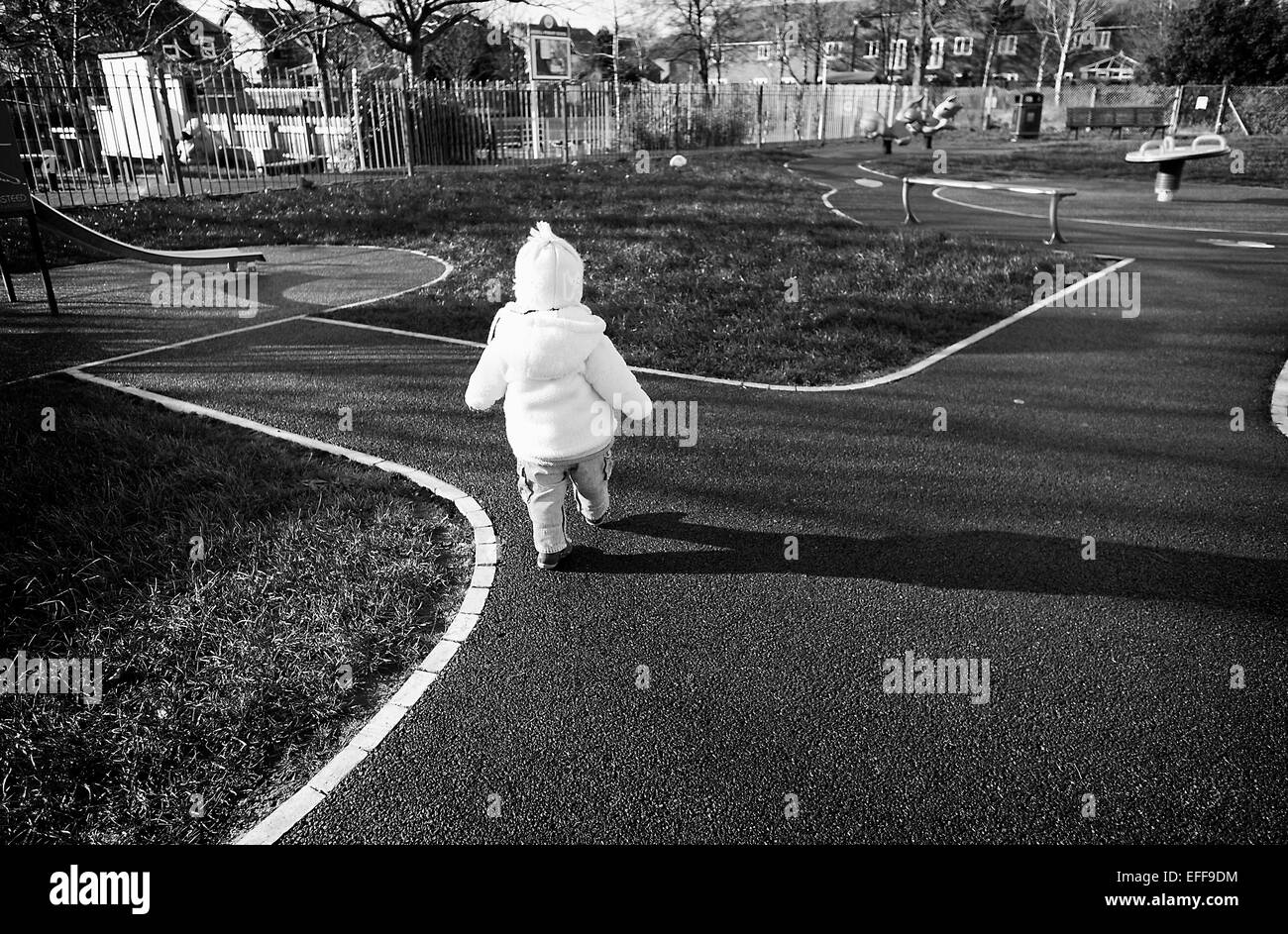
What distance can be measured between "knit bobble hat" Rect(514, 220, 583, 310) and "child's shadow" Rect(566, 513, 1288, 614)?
1.40 meters

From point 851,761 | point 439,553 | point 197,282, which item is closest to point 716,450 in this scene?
point 439,553

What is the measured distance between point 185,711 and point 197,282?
29.5ft

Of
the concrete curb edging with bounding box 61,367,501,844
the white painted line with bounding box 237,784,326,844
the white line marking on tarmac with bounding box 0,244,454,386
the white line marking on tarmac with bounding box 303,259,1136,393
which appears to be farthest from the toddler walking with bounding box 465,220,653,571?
the white line marking on tarmac with bounding box 0,244,454,386

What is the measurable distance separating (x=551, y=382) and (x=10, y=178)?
7.93 meters

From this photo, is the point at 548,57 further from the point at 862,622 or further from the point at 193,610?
the point at 862,622

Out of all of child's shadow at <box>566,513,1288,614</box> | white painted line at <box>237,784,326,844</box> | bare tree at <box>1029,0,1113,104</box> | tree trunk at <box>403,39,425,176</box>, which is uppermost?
bare tree at <box>1029,0,1113,104</box>

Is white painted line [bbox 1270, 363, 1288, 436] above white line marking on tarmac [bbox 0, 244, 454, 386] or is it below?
below

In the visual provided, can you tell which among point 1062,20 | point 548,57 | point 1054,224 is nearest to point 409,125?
point 548,57

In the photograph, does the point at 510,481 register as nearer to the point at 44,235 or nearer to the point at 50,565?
the point at 50,565

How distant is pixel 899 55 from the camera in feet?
205

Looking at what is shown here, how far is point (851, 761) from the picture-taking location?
9.94 feet

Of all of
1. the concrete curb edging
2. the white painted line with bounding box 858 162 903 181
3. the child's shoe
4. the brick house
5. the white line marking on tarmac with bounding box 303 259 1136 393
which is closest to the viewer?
the concrete curb edging

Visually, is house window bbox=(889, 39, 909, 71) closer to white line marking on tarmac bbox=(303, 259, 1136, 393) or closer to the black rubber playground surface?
white line marking on tarmac bbox=(303, 259, 1136, 393)

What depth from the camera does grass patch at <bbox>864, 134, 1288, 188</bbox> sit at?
23.2 m
